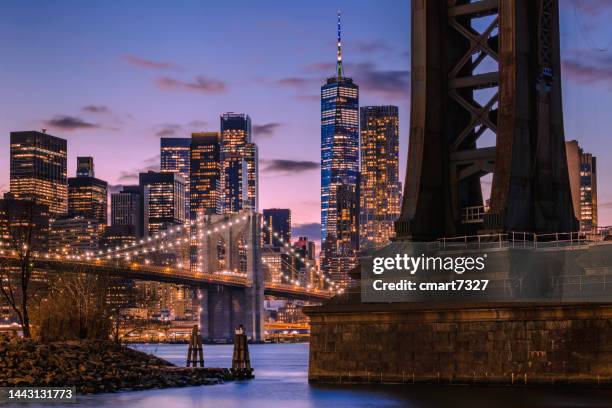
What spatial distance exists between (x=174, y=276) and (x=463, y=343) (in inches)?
3729

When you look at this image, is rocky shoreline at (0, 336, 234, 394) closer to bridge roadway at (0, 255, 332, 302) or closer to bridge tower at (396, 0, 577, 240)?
bridge tower at (396, 0, 577, 240)

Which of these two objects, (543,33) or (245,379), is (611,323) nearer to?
Answer: (543,33)

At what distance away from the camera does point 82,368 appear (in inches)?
1635

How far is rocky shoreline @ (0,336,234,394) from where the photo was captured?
130 ft

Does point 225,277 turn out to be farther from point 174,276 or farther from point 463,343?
point 463,343

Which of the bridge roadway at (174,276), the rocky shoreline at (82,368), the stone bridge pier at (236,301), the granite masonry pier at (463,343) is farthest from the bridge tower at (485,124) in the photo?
the stone bridge pier at (236,301)

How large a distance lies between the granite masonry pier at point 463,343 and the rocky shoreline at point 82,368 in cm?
638

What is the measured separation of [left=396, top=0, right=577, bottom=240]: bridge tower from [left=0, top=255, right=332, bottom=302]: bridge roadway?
57.6 metres

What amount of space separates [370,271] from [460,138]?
750cm

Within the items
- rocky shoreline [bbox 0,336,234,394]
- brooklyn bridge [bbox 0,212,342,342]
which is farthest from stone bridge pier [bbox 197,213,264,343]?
rocky shoreline [bbox 0,336,234,394]

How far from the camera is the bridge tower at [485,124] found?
4256 cm

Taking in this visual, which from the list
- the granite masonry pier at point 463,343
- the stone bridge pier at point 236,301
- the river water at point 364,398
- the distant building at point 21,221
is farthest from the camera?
the stone bridge pier at point 236,301

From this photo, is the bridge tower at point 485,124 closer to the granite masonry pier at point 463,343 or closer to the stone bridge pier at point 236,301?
the granite masonry pier at point 463,343

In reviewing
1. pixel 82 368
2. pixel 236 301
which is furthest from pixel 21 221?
pixel 236 301
